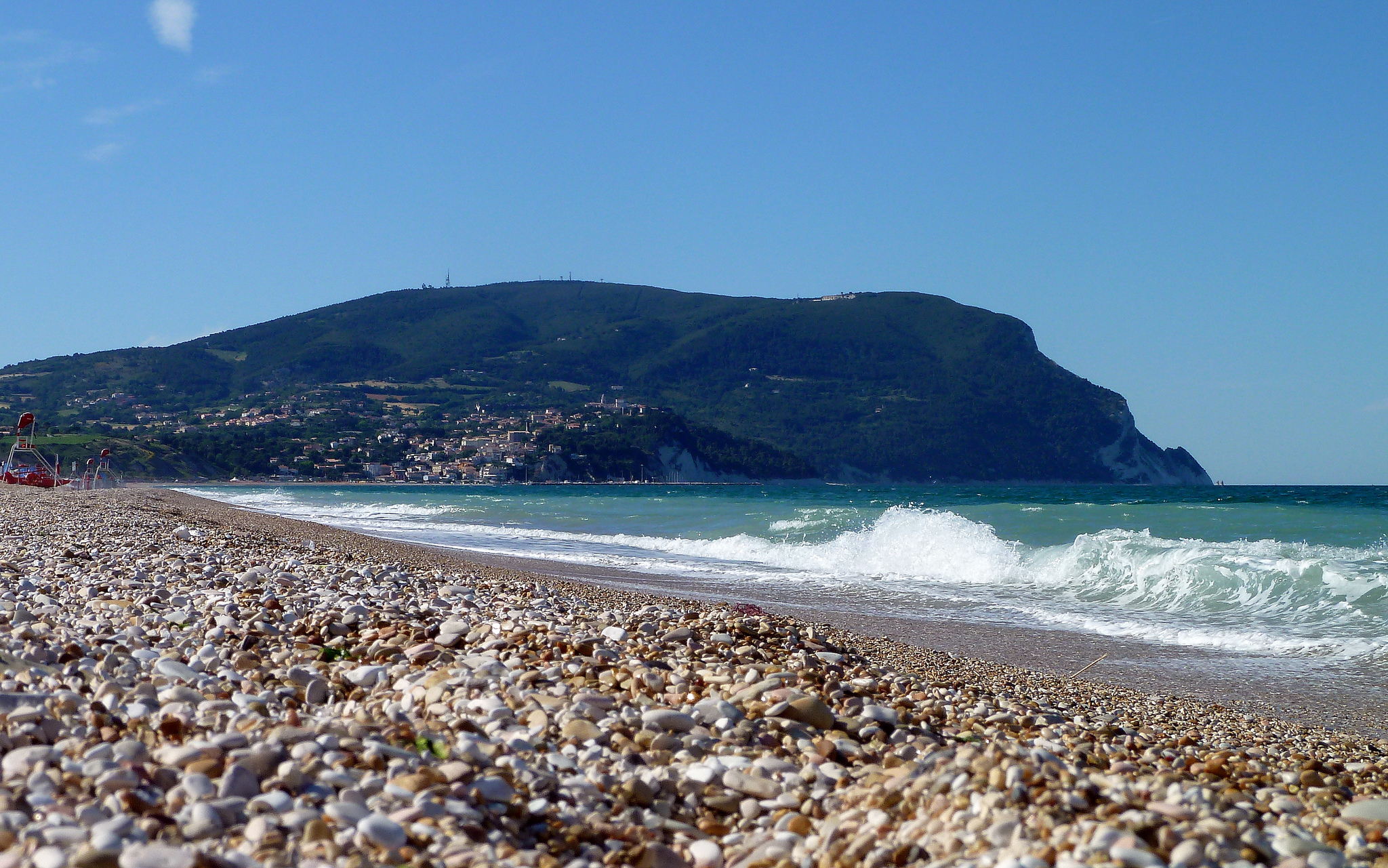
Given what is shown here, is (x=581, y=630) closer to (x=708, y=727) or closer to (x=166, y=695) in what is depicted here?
(x=708, y=727)

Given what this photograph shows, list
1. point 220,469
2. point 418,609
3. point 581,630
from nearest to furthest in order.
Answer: point 581,630
point 418,609
point 220,469

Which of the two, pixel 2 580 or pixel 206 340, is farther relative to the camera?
pixel 206 340

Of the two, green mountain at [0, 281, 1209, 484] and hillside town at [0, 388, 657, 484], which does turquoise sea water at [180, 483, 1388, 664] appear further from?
green mountain at [0, 281, 1209, 484]

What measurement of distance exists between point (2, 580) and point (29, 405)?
410 ft

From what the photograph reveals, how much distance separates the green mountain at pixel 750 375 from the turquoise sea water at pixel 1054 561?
93.8 m

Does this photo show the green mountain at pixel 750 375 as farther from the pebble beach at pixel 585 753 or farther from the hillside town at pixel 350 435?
the pebble beach at pixel 585 753

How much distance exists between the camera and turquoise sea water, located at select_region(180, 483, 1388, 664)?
29.9 ft

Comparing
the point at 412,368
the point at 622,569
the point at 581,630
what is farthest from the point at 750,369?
the point at 581,630

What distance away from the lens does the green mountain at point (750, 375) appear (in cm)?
12050

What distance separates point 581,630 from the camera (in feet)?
17.6

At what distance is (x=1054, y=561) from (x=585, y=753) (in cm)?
1129

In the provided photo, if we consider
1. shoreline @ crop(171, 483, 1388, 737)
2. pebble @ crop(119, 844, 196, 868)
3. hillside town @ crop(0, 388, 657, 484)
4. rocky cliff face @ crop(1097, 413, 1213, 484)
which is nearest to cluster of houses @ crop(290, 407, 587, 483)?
hillside town @ crop(0, 388, 657, 484)

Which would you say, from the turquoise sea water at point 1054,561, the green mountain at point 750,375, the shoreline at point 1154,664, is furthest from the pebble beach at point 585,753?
the green mountain at point 750,375

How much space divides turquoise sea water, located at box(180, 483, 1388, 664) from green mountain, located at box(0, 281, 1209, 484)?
93.8 m
